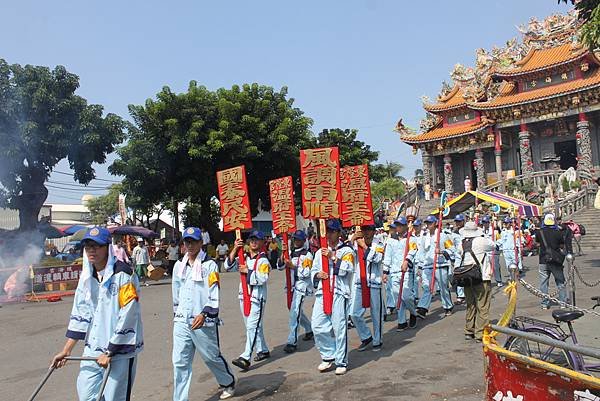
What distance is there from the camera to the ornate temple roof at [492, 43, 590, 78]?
2906 cm

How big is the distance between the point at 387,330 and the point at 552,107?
85.4 ft

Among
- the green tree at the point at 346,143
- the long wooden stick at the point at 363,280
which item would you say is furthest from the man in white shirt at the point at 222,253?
the long wooden stick at the point at 363,280

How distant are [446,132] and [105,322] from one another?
115 feet

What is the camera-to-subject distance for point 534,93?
3081cm

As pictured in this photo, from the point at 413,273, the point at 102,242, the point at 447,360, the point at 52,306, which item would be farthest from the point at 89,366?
the point at 52,306

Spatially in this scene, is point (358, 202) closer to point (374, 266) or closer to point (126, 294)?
point (374, 266)

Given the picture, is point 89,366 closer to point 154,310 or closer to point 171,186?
point 154,310

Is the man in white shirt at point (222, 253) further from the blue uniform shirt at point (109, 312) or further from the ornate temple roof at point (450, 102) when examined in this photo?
the ornate temple roof at point (450, 102)

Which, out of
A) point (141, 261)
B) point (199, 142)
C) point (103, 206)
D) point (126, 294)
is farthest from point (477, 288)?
point (103, 206)

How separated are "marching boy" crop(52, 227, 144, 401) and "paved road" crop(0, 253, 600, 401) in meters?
1.82

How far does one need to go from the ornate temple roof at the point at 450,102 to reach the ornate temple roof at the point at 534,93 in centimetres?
350

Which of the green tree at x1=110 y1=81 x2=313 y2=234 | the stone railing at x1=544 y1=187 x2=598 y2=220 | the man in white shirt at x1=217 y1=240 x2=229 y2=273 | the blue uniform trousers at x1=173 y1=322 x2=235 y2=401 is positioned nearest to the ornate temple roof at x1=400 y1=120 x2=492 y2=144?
the stone railing at x1=544 y1=187 x2=598 y2=220

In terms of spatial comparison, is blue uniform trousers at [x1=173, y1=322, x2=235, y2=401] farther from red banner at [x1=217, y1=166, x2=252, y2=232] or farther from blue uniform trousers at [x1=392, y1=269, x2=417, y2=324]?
blue uniform trousers at [x1=392, y1=269, x2=417, y2=324]

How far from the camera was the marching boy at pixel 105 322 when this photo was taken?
147 inches
